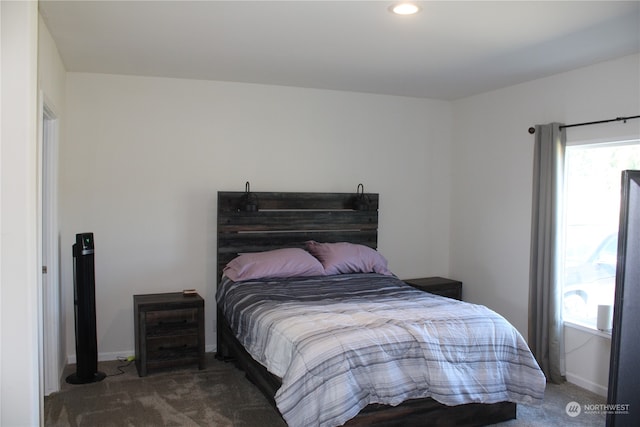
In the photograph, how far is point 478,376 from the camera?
9.80ft

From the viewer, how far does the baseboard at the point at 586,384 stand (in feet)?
12.5

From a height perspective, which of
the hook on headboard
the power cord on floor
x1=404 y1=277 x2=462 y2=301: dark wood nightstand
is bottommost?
the power cord on floor

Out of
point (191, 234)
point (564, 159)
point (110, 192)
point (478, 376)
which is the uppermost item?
point (564, 159)

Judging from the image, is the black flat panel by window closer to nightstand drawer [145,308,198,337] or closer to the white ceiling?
the white ceiling

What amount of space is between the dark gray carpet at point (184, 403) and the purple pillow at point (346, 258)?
46.6 inches

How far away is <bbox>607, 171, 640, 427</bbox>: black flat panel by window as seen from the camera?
87.7 inches

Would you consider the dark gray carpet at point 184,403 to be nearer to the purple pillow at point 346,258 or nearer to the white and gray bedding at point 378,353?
the white and gray bedding at point 378,353

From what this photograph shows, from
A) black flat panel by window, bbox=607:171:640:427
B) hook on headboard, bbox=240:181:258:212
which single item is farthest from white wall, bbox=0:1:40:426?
black flat panel by window, bbox=607:171:640:427

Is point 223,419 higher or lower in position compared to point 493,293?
lower

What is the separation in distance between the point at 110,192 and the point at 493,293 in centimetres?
353

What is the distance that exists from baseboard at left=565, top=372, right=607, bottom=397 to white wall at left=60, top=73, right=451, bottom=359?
1978mm

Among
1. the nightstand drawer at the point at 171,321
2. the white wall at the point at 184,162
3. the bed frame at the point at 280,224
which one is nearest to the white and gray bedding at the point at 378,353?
the bed frame at the point at 280,224

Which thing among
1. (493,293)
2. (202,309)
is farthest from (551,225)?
(202,309)

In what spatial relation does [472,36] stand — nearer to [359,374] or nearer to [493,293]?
[359,374]
